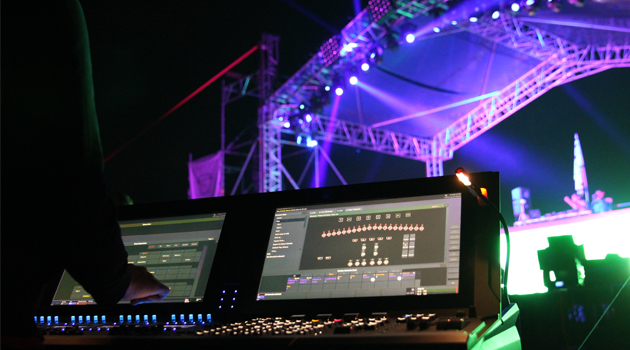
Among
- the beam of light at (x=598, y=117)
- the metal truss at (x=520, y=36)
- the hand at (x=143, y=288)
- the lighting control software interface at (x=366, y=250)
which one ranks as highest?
the metal truss at (x=520, y=36)

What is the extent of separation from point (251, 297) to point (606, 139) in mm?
6807

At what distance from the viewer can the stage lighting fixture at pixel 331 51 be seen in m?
6.53

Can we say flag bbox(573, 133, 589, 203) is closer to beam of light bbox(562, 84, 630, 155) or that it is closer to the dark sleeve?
beam of light bbox(562, 84, 630, 155)

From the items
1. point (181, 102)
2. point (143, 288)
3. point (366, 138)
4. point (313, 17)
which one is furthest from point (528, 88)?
point (143, 288)

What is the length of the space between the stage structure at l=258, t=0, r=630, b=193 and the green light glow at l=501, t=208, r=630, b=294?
9.78 feet

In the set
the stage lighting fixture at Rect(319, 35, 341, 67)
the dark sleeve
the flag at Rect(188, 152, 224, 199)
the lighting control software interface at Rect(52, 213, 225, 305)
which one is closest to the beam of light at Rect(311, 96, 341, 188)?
the stage lighting fixture at Rect(319, 35, 341, 67)

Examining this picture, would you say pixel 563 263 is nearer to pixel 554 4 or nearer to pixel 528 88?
pixel 554 4

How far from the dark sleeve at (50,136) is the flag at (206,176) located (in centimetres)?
697

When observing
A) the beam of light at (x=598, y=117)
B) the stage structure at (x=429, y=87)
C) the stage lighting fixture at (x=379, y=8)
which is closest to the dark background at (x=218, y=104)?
the beam of light at (x=598, y=117)

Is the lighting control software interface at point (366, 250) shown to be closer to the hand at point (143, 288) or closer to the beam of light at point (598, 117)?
the hand at point (143, 288)

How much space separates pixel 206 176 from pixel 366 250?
7083 millimetres

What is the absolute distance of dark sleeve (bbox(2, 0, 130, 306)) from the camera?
0.64m

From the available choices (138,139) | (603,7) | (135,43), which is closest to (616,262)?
(603,7)

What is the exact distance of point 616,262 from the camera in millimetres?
2365
